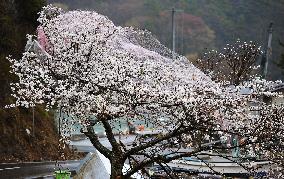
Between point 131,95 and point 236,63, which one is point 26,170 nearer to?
point 131,95

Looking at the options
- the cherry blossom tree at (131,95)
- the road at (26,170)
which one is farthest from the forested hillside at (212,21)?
the cherry blossom tree at (131,95)

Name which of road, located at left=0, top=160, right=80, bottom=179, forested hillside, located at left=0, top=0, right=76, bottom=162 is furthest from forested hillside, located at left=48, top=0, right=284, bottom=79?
road, located at left=0, top=160, right=80, bottom=179

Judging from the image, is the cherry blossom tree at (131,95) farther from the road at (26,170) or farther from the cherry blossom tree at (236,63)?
the cherry blossom tree at (236,63)

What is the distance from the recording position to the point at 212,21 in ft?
158

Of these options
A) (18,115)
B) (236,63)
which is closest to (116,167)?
(18,115)

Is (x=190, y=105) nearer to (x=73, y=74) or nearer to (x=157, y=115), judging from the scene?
(x=157, y=115)

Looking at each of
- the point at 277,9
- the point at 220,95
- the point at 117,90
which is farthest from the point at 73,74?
the point at 277,9

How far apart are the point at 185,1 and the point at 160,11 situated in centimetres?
668

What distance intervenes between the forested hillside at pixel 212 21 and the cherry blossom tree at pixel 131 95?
28.4 meters

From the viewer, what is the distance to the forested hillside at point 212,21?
41.8 metres

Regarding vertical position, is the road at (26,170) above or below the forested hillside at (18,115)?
below

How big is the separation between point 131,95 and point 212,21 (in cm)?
4248

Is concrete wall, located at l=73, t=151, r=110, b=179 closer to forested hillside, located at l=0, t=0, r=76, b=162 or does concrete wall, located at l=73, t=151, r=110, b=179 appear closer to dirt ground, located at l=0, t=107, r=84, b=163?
dirt ground, located at l=0, t=107, r=84, b=163

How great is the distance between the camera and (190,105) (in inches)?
264
